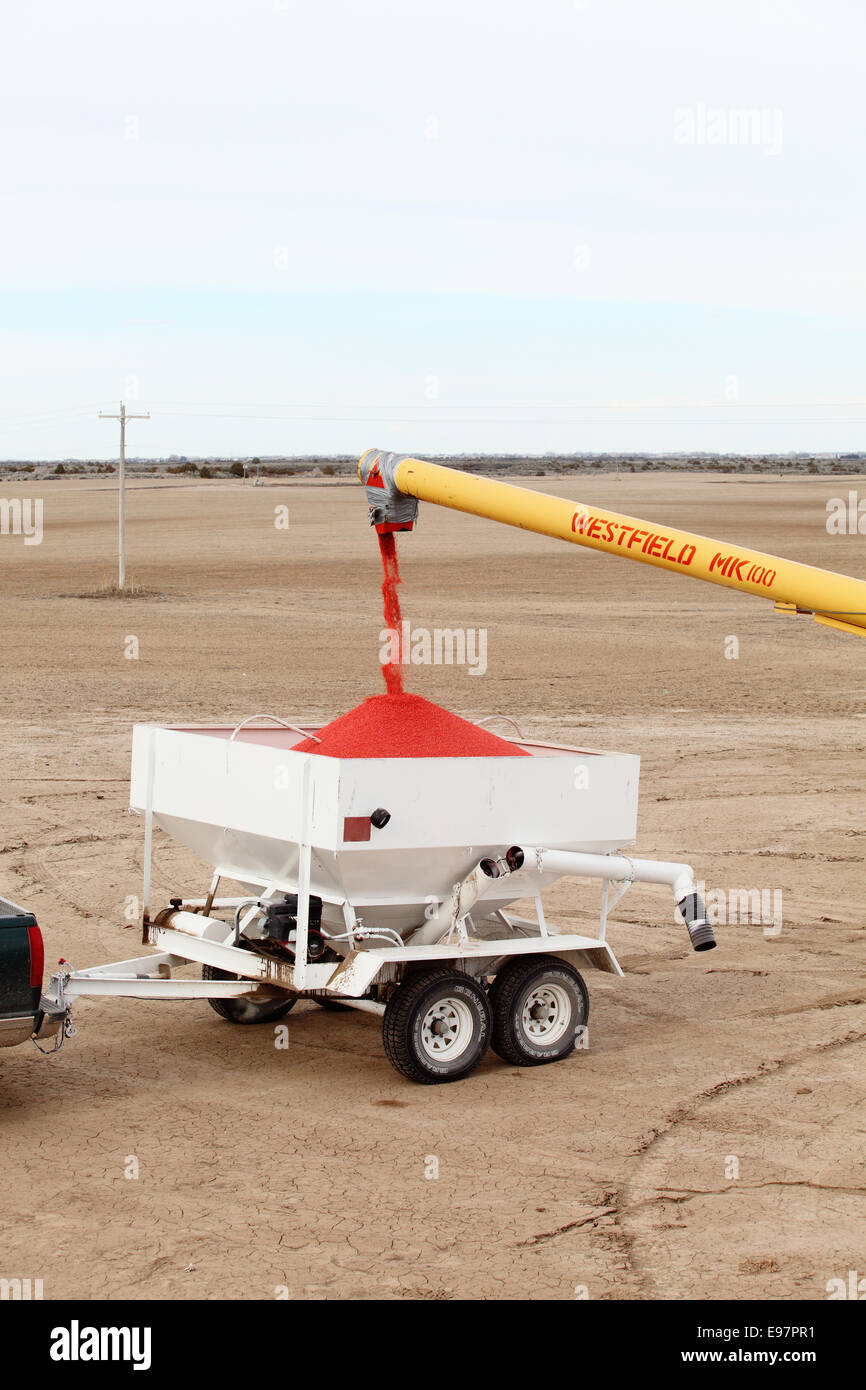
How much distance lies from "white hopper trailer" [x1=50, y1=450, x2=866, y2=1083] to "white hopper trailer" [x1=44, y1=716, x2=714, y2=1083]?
0.01 m

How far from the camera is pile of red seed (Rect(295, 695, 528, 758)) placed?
30.2 feet

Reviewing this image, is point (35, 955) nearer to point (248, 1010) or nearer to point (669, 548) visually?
point (248, 1010)

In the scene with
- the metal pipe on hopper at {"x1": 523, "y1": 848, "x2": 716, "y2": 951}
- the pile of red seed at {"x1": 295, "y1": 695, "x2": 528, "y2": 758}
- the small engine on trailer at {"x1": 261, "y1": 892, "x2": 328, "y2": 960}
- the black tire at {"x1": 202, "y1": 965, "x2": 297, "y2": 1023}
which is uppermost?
the pile of red seed at {"x1": 295, "y1": 695, "x2": 528, "y2": 758}

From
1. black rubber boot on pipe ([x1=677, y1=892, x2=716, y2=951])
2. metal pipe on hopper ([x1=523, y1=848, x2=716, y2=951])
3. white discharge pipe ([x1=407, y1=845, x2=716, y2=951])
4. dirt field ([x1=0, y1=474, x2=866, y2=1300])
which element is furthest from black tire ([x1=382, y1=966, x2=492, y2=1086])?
black rubber boot on pipe ([x1=677, y1=892, x2=716, y2=951])

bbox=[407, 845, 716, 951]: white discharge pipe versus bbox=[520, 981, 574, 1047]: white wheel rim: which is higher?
bbox=[407, 845, 716, 951]: white discharge pipe

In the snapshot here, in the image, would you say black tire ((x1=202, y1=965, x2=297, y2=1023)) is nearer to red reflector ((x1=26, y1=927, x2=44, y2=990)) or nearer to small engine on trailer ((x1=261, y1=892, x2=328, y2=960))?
small engine on trailer ((x1=261, y1=892, x2=328, y2=960))

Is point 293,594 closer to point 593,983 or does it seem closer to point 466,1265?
point 593,983

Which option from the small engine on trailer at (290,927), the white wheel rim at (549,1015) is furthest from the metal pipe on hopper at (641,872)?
the small engine on trailer at (290,927)

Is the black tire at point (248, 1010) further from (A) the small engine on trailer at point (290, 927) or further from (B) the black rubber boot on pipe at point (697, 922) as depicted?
(B) the black rubber boot on pipe at point (697, 922)

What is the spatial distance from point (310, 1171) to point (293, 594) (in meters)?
28.9

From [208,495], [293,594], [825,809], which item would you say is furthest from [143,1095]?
[208,495]

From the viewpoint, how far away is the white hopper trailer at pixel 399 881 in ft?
28.2

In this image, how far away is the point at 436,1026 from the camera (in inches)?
354

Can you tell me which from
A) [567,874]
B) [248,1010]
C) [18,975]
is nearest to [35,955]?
[18,975]
